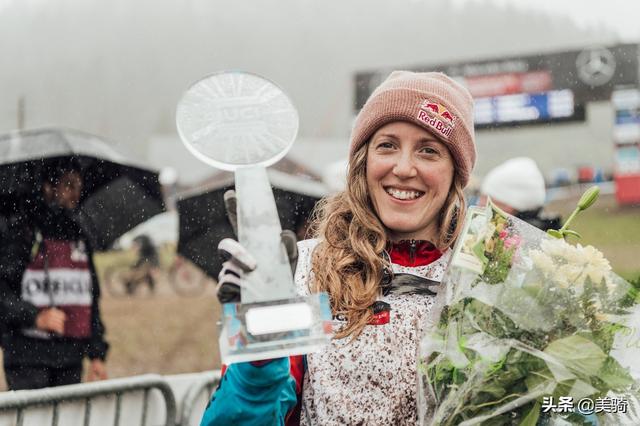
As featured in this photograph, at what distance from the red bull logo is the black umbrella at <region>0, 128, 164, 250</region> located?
9.93 feet

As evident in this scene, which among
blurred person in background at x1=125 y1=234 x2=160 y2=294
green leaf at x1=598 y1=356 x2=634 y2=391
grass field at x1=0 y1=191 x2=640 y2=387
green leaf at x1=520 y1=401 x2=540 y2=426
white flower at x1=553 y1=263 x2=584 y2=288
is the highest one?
white flower at x1=553 y1=263 x2=584 y2=288

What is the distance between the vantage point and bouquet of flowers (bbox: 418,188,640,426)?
1319 millimetres

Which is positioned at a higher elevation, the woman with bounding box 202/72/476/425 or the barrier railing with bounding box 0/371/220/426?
the woman with bounding box 202/72/476/425

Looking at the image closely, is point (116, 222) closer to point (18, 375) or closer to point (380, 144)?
point (18, 375)

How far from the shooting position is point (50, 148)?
4.94 meters

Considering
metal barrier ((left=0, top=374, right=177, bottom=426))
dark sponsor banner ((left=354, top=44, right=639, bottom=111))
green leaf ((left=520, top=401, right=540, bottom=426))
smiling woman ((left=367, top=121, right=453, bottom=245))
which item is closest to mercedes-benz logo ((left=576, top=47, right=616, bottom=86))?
dark sponsor banner ((left=354, top=44, right=639, bottom=111))

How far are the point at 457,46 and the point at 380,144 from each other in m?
67.5

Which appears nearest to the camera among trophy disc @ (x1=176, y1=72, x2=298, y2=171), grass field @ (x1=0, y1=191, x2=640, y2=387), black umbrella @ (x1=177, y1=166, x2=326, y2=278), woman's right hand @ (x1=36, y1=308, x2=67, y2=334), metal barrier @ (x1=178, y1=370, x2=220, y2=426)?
trophy disc @ (x1=176, y1=72, x2=298, y2=171)

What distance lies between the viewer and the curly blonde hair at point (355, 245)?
1.68 meters

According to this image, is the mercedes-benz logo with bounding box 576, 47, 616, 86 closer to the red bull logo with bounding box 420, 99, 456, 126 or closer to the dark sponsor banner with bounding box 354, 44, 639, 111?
the dark sponsor banner with bounding box 354, 44, 639, 111

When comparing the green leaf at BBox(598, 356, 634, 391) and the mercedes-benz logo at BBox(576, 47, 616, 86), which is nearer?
the green leaf at BBox(598, 356, 634, 391)

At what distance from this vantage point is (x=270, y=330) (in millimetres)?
1251

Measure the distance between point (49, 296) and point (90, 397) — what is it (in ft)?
3.84

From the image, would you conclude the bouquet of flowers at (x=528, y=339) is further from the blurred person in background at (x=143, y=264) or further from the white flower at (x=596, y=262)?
the blurred person in background at (x=143, y=264)
